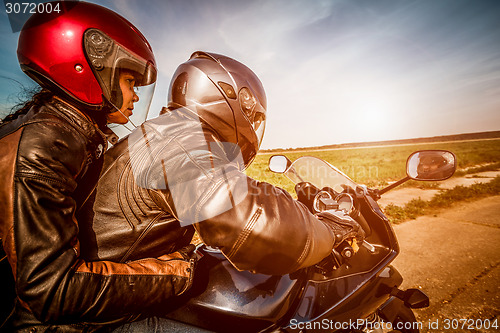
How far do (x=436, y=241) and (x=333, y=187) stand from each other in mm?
3990

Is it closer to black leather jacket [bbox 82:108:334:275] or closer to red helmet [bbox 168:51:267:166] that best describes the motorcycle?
black leather jacket [bbox 82:108:334:275]

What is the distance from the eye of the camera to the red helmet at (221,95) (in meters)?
1.61

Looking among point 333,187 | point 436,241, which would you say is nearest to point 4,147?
point 333,187

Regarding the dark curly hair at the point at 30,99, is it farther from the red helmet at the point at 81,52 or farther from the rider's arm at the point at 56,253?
the rider's arm at the point at 56,253

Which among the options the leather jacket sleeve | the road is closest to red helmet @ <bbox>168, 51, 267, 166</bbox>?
the leather jacket sleeve

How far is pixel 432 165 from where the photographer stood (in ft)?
5.68

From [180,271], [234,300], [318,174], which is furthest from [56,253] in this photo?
[318,174]

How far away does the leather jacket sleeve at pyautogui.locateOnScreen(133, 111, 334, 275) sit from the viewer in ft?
2.89

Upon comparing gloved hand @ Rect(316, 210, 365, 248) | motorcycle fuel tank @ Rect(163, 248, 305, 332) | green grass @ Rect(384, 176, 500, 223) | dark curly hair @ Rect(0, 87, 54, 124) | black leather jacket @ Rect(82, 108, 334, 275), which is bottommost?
green grass @ Rect(384, 176, 500, 223)

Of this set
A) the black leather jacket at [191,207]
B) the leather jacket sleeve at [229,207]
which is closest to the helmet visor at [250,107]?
the black leather jacket at [191,207]

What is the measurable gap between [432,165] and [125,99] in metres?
2.49

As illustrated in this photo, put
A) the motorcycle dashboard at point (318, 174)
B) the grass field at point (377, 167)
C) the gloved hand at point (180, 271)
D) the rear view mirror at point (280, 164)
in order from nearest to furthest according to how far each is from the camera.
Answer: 1. the gloved hand at point (180, 271)
2. the motorcycle dashboard at point (318, 174)
3. the rear view mirror at point (280, 164)
4. the grass field at point (377, 167)

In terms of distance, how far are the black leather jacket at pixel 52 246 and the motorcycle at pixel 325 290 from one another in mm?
277

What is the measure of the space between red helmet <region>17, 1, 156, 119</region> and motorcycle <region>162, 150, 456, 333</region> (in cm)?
138
